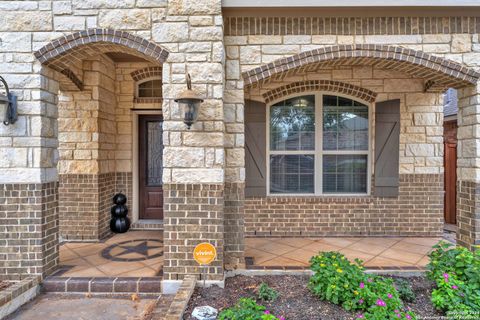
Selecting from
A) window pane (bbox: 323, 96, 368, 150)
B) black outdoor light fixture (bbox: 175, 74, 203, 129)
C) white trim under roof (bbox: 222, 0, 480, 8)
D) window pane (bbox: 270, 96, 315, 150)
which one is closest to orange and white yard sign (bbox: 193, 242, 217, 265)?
black outdoor light fixture (bbox: 175, 74, 203, 129)

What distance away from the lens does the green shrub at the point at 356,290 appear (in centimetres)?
229

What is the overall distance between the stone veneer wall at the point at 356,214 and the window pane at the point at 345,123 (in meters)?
0.92

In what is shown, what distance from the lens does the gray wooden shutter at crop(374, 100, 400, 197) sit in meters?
4.69

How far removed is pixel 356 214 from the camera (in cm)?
481

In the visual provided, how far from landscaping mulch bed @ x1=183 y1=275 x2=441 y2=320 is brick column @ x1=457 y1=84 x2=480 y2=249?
0.92 metres

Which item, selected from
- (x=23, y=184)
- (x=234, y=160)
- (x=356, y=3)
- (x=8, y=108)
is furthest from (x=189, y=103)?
(x=356, y=3)

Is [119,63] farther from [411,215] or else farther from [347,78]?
[411,215]

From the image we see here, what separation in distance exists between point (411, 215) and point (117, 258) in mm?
4673

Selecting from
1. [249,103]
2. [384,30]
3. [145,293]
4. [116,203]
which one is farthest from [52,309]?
[384,30]

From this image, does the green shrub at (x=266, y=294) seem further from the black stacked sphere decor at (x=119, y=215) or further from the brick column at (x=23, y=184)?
the black stacked sphere decor at (x=119, y=215)

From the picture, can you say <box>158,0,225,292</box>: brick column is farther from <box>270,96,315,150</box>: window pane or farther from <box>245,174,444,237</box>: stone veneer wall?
<box>270,96,315,150</box>: window pane

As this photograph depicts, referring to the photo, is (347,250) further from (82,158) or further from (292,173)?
(82,158)

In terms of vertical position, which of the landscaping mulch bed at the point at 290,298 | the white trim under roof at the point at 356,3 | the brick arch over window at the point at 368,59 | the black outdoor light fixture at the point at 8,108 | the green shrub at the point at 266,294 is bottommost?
the landscaping mulch bed at the point at 290,298

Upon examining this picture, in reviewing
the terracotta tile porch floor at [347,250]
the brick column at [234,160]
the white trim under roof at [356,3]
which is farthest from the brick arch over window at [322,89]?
the terracotta tile porch floor at [347,250]
